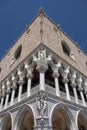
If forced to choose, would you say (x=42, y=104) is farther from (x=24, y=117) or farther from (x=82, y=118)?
(x=82, y=118)

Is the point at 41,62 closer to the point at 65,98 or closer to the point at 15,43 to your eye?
the point at 65,98

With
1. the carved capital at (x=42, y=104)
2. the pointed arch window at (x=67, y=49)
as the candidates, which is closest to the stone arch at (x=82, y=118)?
the carved capital at (x=42, y=104)

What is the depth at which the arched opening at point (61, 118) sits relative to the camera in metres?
14.2

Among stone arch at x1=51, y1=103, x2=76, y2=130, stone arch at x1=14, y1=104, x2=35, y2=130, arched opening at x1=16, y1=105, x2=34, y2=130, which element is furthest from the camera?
arched opening at x1=16, y1=105, x2=34, y2=130

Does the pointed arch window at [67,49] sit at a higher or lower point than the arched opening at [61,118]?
higher

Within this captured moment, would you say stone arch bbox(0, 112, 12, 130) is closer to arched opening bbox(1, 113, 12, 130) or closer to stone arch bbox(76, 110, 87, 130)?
arched opening bbox(1, 113, 12, 130)

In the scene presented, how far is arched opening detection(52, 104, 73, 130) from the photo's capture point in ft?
46.5

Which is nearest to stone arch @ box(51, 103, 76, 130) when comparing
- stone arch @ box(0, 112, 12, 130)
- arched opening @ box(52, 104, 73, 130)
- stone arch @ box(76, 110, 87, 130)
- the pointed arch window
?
arched opening @ box(52, 104, 73, 130)

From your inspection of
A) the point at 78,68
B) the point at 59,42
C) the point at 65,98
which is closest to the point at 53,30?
the point at 59,42

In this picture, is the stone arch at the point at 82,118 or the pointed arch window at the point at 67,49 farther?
the pointed arch window at the point at 67,49

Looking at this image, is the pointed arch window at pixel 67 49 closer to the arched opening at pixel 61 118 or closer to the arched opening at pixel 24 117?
the arched opening at pixel 61 118

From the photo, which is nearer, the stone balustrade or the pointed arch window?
the stone balustrade

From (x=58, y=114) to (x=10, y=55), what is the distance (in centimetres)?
806

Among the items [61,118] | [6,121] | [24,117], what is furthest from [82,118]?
[6,121]
